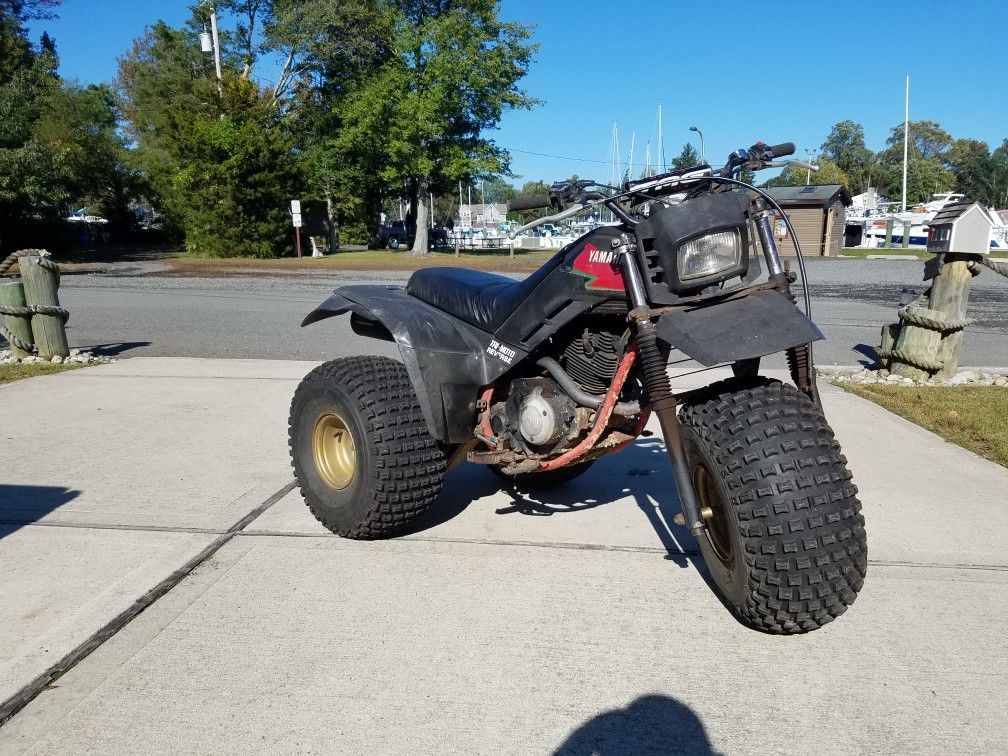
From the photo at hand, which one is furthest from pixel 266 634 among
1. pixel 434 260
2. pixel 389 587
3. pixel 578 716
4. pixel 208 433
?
pixel 434 260

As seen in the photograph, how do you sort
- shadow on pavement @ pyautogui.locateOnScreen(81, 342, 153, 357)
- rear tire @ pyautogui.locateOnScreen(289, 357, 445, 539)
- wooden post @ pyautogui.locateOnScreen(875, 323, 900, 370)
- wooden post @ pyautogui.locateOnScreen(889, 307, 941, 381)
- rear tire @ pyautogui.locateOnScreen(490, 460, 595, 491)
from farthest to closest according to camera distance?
shadow on pavement @ pyautogui.locateOnScreen(81, 342, 153, 357) → wooden post @ pyautogui.locateOnScreen(875, 323, 900, 370) → wooden post @ pyautogui.locateOnScreen(889, 307, 941, 381) → rear tire @ pyautogui.locateOnScreen(490, 460, 595, 491) → rear tire @ pyautogui.locateOnScreen(289, 357, 445, 539)

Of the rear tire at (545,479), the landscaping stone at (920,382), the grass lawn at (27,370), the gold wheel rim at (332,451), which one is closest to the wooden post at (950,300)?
the landscaping stone at (920,382)

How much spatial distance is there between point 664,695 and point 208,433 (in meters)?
4.08

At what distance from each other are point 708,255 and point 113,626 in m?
2.55

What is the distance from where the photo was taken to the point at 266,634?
3.01 meters

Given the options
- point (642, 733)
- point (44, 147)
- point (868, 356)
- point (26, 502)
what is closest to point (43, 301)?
point (26, 502)

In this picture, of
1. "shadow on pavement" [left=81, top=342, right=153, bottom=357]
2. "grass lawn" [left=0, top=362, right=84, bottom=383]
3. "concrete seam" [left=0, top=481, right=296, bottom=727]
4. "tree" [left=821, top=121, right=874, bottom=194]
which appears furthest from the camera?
"tree" [left=821, top=121, right=874, bottom=194]

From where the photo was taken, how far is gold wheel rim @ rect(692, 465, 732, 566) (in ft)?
9.84

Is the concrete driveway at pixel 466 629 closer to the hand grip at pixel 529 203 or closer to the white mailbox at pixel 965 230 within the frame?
the hand grip at pixel 529 203

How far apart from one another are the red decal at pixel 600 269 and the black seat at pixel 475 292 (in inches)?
8.1

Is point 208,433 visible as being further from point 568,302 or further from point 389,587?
point 568,302

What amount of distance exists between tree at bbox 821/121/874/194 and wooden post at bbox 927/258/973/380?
96.4 metres

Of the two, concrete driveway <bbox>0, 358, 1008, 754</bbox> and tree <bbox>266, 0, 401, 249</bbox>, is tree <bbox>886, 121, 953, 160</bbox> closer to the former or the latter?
tree <bbox>266, 0, 401, 249</bbox>

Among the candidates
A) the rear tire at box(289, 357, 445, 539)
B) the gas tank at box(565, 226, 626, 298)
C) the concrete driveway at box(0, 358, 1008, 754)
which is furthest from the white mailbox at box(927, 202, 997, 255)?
the rear tire at box(289, 357, 445, 539)
